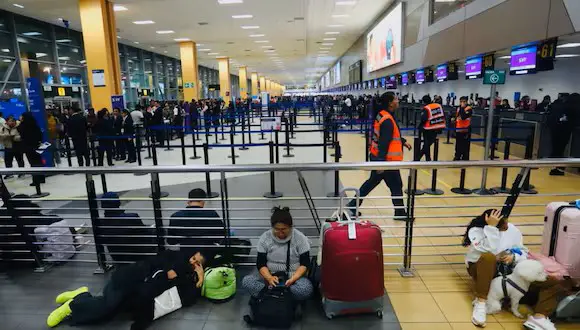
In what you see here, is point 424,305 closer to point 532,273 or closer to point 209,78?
point 532,273

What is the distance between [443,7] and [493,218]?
11.6 m

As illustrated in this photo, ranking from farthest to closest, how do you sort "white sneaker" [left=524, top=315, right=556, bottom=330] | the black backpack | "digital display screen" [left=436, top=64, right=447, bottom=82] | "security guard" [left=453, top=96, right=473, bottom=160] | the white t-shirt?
"digital display screen" [left=436, top=64, right=447, bottom=82]
"security guard" [left=453, top=96, right=473, bottom=160]
the white t-shirt
the black backpack
"white sneaker" [left=524, top=315, right=556, bottom=330]

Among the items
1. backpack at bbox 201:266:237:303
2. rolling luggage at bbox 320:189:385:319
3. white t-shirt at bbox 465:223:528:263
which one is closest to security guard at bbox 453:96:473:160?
white t-shirt at bbox 465:223:528:263

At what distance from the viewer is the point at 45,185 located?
8.02 meters

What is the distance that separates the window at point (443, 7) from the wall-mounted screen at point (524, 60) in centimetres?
260

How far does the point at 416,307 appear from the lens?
308 centimetres

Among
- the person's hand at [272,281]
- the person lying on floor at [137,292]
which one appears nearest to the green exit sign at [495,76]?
the person's hand at [272,281]

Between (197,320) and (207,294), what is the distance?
28cm

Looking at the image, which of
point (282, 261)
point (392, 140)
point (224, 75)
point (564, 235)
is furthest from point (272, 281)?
point (224, 75)

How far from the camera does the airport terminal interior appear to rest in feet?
9.63

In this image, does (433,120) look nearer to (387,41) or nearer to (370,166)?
(370,166)

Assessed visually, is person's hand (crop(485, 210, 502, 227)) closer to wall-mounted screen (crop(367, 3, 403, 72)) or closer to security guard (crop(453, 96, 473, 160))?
security guard (crop(453, 96, 473, 160))

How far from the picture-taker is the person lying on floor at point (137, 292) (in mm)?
2906

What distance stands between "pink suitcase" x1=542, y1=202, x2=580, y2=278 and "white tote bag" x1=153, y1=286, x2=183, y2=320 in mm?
3196
